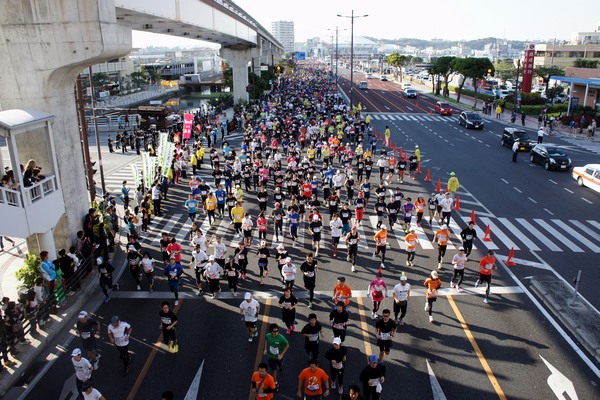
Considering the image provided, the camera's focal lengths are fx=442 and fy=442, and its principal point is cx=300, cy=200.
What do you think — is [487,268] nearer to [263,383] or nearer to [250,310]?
[250,310]

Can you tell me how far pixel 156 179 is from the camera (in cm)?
2130

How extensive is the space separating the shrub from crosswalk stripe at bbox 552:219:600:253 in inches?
754

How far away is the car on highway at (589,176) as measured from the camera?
78.0 feet

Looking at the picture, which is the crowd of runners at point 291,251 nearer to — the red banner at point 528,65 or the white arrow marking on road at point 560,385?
the white arrow marking on road at point 560,385

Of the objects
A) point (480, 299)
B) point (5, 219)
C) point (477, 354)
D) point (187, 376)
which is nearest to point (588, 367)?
point (477, 354)

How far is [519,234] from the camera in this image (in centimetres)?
1828

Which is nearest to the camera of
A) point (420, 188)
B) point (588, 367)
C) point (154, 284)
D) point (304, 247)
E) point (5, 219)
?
point (588, 367)

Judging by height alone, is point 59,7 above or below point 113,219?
above

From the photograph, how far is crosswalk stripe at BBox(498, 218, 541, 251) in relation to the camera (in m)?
17.1

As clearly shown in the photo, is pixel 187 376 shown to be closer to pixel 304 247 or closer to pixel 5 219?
pixel 5 219

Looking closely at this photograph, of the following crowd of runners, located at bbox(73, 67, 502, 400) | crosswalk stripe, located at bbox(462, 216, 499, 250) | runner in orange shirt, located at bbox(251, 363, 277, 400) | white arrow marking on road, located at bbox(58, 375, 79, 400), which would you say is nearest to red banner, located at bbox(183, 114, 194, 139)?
crowd of runners, located at bbox(73, 67, 502, 400)

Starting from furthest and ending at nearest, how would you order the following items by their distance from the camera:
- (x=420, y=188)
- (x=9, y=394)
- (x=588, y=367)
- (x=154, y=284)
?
(x=420, y=188) → (x=154, y=284) → (x=588, y=367) → (x=9, y=394)

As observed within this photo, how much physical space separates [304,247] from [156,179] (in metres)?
8.76

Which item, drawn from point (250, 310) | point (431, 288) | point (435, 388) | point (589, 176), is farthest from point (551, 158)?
point (250, 310)
